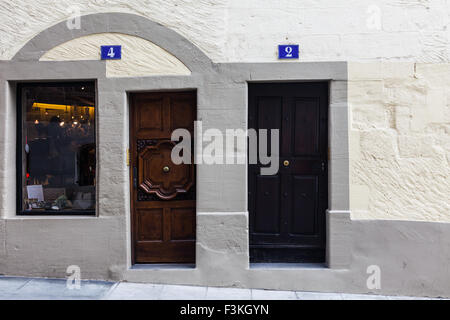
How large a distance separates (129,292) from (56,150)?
2.25 metres

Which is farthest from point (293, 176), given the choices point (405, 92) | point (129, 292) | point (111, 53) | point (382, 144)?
point (111, 53)

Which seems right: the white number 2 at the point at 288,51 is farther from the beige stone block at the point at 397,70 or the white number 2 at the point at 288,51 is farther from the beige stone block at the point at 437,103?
the beige stone block at the point at 437,103

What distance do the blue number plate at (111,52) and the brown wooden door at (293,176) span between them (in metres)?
1.81

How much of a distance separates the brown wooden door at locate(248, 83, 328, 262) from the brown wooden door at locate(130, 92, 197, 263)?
88 cm

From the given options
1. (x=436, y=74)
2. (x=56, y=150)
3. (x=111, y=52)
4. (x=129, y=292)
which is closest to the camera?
(x=129, y=292)

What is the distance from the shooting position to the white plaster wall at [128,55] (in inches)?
183

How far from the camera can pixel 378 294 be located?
451 centimetres

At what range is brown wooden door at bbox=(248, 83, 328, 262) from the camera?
4.75 m

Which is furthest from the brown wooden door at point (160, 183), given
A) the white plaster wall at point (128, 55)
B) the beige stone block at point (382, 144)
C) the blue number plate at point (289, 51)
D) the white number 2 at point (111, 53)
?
the beige stone block at point (382, 144)

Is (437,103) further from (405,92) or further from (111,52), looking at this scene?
(111,52)

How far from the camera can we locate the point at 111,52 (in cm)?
465

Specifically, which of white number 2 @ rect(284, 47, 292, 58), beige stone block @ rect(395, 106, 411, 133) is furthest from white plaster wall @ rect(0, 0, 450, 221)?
white number 2 @ rect(284, 47, 292, 58)

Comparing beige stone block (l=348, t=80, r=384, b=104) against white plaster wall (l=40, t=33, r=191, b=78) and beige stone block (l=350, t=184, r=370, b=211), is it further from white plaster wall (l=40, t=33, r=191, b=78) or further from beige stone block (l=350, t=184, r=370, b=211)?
white plaster wall (l=40, t=33, r=191, b=78)

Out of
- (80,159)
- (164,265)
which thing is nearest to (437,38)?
(164,265)
